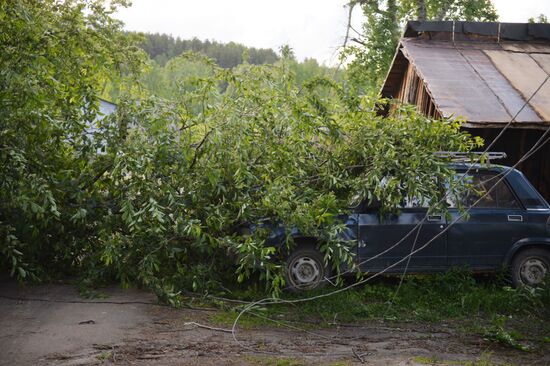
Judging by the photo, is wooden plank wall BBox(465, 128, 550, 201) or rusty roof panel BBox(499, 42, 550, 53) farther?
rusty roof panel BBox(499, 42, 550, 53)

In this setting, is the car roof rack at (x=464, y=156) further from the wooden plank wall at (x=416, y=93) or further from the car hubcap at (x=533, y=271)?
the wooden plank wall at (x=416, y=93)

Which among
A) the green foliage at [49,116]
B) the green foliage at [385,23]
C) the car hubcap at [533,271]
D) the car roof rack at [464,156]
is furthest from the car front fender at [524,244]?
the green foliage at [385,23]

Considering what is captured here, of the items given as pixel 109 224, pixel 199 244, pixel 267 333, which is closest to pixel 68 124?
Result: pixel 109 224

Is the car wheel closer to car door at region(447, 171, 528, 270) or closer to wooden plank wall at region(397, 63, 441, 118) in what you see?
car door at region(447, 171, 528, 270)

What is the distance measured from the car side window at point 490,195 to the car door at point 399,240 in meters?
0.56

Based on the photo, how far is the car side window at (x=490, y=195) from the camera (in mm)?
9297

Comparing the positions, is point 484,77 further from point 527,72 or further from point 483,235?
point 483,235

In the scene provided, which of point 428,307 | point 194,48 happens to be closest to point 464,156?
point 428,307

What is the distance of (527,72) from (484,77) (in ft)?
3.81

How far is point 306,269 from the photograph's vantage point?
8.90 meters

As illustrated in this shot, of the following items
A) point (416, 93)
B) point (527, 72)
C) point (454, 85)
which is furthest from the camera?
point (416, 93)

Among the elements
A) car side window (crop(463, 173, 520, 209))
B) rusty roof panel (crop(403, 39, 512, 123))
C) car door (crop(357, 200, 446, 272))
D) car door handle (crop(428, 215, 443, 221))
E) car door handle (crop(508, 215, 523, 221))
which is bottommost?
car door (crop(357, 200, 446, 272))

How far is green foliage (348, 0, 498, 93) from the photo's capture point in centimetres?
2659

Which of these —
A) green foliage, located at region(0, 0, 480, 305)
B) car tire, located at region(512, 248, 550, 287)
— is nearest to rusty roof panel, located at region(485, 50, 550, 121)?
car tire, located at region(512, 248, 550, 287)
